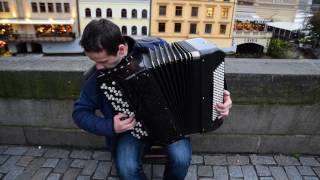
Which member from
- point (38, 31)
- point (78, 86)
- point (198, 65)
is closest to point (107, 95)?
point (198, 65)

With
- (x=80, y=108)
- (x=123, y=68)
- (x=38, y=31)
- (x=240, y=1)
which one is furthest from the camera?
(x=240, y=1)

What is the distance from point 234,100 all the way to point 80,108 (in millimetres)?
1342

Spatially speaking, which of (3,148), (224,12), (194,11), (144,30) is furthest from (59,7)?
(3,148)

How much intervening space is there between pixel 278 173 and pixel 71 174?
1820 mm

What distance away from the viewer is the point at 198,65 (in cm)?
192

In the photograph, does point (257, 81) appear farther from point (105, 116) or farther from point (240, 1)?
point (240, 1)

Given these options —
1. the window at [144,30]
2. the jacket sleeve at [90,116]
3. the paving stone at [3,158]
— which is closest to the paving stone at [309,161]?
the jacket sleeve at [90,116]

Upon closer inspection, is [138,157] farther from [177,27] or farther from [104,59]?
[177,27]

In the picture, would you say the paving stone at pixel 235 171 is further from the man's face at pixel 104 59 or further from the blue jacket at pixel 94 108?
the man's face at pixel 104 59

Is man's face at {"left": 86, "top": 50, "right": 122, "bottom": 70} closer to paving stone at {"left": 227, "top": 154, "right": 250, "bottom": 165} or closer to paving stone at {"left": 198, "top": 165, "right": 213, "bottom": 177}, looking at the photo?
paving stone at {"left": 198, "top": 165, "right": 213, "bottom": 177}

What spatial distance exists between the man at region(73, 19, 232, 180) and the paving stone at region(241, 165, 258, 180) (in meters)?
0.77

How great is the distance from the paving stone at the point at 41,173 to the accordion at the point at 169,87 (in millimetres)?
1094

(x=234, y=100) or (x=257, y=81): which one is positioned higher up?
(x=257, y=81)

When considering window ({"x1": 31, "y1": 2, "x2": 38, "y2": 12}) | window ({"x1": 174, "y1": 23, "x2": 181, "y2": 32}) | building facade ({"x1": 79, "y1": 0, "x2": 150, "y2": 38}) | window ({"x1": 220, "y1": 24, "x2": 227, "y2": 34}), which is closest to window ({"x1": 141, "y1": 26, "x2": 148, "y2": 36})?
building facade ({"x1": 79, "y1": 0, "x2": 150, "y2": 38})
